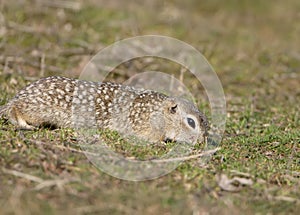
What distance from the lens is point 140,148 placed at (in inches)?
318

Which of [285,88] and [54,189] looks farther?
[285,88]

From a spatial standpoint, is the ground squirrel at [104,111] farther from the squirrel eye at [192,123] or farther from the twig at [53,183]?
the twig at [53,183]

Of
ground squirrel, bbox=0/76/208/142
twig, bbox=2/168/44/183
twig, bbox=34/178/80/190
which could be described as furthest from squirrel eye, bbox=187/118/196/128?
twig, bbox=2/168/44/183

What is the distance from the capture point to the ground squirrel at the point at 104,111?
8.54 meters

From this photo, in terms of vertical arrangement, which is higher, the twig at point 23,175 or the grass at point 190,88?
the grass at point 190,88

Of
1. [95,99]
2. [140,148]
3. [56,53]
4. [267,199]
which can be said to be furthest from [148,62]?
[267,199]

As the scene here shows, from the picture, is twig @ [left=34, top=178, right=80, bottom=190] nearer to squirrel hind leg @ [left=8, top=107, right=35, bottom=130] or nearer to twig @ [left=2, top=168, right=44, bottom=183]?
twig @ [left=2, top=168, right=44, bottom=183]

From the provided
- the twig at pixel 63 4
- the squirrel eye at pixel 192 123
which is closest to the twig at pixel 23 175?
the squirrel eye at pixel 192 123

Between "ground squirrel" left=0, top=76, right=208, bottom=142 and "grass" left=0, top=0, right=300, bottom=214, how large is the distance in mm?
314

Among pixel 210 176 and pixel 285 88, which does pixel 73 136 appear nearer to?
pixel 210 176

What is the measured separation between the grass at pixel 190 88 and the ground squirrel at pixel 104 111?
1.03 ft

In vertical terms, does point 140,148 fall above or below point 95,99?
below

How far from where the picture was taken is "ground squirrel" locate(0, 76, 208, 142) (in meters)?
8.54

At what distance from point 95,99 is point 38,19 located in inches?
320
